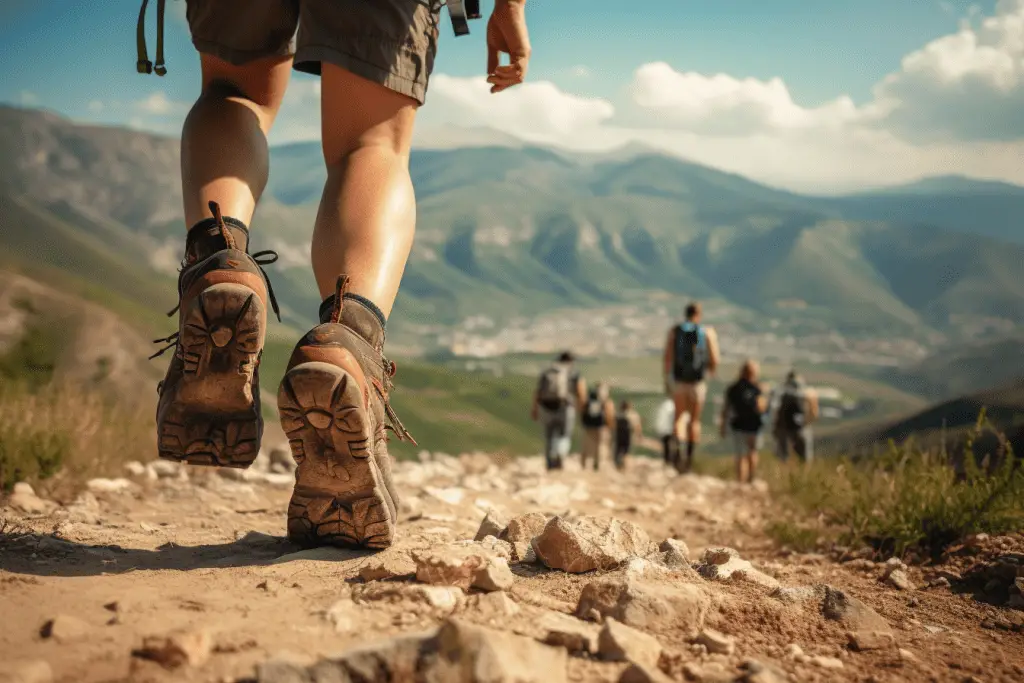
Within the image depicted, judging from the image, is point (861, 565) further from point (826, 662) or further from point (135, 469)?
point (135, 469)

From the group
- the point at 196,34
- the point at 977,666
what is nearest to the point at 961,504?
the point at 977,666

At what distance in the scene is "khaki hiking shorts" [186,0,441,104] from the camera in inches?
89.6

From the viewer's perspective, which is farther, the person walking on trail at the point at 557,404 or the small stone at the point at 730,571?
the person walking on trail at the point at 557,404

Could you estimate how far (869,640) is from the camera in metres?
1.92

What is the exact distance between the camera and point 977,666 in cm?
187

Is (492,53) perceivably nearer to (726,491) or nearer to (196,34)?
(196,34)

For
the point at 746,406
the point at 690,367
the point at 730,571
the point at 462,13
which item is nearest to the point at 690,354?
the point at 690,367

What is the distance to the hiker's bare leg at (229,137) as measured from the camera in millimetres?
2436

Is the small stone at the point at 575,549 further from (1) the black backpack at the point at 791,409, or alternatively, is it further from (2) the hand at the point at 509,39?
(1) the black backpack at the point at 791,409

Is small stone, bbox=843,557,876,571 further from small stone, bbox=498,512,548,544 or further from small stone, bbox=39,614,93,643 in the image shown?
small stone, bbox=39,614,93,643

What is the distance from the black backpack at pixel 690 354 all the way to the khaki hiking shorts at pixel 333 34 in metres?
7.61

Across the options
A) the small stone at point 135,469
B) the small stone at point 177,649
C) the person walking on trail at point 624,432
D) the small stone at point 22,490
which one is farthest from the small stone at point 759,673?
the person walking on trail at point 624,432

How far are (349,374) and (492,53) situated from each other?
1.43 metres

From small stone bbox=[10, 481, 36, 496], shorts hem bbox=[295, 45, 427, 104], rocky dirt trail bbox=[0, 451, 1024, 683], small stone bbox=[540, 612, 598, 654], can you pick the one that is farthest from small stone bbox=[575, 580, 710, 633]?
small stone bbox=[10, 481, 36, 496]
